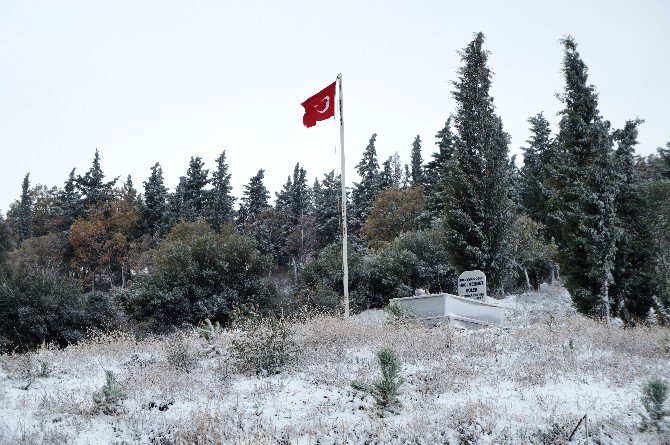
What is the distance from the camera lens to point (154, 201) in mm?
70312

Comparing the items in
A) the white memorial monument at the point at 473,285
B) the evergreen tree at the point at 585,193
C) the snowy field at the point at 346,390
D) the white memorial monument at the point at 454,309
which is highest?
the evergreen tree at the point at 585,193

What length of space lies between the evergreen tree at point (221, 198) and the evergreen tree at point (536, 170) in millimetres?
31378

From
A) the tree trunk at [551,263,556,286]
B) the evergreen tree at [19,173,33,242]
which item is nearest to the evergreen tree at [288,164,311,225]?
the tree trunk at [551,263,556,286]

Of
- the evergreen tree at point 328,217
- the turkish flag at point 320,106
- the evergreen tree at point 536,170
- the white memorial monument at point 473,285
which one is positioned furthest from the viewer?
the evergreen tree at point 328,217

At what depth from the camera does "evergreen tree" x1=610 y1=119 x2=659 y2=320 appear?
27.9m

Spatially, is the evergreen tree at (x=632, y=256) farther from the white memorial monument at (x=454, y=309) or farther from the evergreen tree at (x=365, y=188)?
the evergreen tree at (x=365, y=188)

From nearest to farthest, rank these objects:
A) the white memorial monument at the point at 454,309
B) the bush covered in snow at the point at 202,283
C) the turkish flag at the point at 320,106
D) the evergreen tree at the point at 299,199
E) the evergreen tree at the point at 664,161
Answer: the white memorial monument at the point at 454,309 < the turkish flag at the point at 320,106 < the bush covered in snow at the point at 202,283 < the evergreen tree at the point at 664,161 < the evergreen tree at the point at 299,199

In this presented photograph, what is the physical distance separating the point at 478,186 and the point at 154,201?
49840 millimetres

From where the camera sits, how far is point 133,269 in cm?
6225

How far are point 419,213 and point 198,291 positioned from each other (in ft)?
93.5

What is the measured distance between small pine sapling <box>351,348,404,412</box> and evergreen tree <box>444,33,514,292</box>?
18964 millimetres

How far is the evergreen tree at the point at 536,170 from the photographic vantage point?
54153mm

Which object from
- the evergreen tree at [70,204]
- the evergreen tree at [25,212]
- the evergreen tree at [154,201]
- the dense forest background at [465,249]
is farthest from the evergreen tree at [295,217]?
the evergreen tree at [25,212]

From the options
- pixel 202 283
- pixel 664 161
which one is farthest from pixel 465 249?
pixel 664 161
